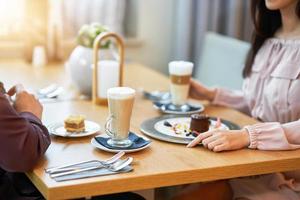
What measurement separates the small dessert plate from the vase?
0.32m

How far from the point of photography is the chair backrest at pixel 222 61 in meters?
3.09

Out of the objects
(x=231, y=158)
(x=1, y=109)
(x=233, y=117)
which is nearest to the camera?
(x=1, y=109)

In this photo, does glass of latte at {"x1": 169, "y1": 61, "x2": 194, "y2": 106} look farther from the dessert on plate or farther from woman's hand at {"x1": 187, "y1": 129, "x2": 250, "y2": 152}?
woman's hand at {"x1": 187, "y1": 129, "x2": 250, "y2": 152}

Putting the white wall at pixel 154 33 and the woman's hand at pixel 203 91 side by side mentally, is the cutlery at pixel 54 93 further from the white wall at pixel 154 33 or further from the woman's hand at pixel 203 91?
the white wall at pixel 154 33

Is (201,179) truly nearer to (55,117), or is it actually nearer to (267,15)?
(55,117)

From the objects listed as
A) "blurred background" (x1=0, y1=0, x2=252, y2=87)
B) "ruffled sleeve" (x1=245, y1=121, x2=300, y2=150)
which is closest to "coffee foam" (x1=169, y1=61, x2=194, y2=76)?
A: "ruffled sleeve" (x1=245, y1=121, x2=300, y2=150)

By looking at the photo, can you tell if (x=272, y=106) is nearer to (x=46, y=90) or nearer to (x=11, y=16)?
(x=46, y=90)

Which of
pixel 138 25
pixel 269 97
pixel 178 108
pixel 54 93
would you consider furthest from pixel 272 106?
pixel 138 25

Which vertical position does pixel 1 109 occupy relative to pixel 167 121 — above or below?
above

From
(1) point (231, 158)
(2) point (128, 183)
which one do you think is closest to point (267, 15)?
(1) point (231, 158)

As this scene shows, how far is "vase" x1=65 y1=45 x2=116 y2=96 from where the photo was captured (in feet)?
7.99

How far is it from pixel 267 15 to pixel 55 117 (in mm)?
928

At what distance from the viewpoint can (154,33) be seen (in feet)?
12.3

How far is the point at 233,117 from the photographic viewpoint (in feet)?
7.18
